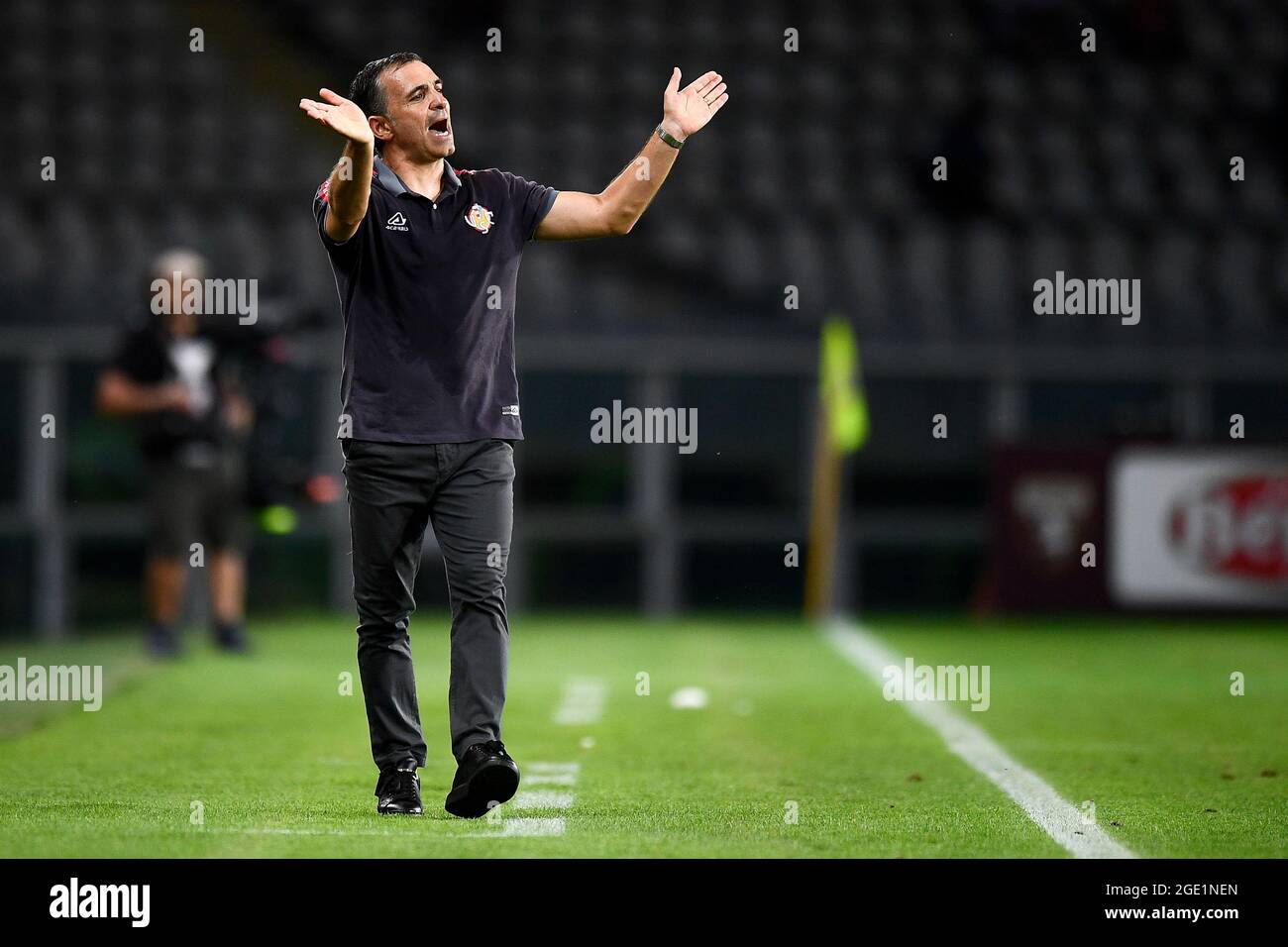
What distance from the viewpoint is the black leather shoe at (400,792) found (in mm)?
5355

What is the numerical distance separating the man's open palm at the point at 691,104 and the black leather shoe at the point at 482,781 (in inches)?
66.1

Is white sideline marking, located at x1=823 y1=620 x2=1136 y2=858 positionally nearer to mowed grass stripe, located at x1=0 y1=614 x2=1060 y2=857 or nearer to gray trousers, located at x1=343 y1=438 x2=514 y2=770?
mowed grass stripe, located at x1=0 y1=614 x2=1060 y2=857

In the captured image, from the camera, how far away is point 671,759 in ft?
22.4

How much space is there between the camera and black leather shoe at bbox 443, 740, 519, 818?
5176mm

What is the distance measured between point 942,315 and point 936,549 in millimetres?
1911

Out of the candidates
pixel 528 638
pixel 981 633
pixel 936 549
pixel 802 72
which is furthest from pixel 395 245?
pixel 802 72

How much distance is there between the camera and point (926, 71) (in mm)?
19141

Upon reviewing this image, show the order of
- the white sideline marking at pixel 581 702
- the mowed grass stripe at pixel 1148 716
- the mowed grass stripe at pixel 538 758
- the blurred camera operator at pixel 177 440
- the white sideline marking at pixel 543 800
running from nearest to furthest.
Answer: the mowed grass stripe at pixel 538 758 < the mowed grass stripe at pixel 1148 716 < the white sideline marking at pixel 543 800 < the white sideline marking at pixel 581 702 < the blurred camera operator at pixel 177 440

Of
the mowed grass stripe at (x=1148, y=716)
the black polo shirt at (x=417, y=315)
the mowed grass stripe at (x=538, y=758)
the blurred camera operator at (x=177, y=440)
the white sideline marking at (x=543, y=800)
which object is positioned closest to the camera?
the mowed grass stripe at (x=538, y=758)

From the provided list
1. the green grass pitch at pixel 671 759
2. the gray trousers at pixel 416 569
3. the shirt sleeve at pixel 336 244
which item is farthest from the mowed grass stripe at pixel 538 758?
the shirt sleeve at pixel 336 244

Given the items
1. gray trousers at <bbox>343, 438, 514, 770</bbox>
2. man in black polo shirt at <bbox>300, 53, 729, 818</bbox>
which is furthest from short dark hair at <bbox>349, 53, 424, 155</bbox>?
gray trousers at <bbox>343, 438, 514, 770</bbox>

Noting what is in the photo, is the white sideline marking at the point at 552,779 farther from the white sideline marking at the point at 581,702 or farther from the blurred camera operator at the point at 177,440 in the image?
the blurred camera operator at the point at 177,440

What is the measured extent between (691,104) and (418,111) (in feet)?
2.43

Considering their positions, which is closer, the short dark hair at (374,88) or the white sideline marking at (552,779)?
the short dark hair at (374,88)
